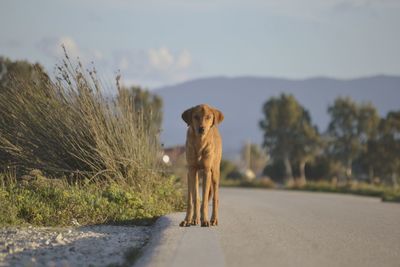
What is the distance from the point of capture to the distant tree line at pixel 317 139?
75.4 m

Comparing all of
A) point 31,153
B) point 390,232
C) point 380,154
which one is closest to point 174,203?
point 31,153

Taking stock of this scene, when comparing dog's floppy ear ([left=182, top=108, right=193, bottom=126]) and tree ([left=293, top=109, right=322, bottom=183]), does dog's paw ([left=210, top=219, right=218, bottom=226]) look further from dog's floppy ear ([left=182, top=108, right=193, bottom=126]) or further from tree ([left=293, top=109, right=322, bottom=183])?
tree ([left=293, top=109, right=322, bottom=183])

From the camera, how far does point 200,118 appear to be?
10094 millimetres

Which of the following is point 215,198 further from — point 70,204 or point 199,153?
point 70,204

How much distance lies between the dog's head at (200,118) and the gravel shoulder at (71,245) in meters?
1.51

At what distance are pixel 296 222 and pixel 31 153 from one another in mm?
4558

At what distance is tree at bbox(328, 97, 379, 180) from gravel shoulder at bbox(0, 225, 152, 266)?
216ft

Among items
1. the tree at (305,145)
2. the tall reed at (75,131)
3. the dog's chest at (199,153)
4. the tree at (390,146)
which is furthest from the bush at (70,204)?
the tree at (305,145)

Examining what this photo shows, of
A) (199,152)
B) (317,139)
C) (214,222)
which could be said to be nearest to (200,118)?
(199,152)

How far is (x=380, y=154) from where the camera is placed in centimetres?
6881

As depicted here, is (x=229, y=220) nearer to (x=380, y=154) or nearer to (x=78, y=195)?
(x=78, y=195)

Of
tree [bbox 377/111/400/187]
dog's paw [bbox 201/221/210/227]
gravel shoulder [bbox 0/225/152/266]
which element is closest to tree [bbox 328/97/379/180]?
tree [bbox 377/111/400/187]

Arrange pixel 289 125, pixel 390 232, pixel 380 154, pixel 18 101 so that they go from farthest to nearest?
pixel 289 125 → pixel 380 154 → pixel 18 101 → pixel 390 232

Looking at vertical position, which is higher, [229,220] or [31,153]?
[31,153]
